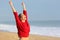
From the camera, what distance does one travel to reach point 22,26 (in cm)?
667

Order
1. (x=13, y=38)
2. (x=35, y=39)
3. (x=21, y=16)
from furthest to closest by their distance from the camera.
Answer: (x=35, y=39), (x=13, y=38), (x=21, y=16)

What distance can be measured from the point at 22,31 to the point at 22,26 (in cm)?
12

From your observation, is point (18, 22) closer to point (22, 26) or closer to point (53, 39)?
point (22, 26)

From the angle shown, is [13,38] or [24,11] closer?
[24,11]

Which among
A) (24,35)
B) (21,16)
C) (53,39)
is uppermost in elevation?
(21,16)

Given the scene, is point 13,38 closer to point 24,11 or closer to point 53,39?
point 53,39

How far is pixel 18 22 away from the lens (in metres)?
6.63

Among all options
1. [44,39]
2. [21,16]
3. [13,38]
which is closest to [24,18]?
[21,16]

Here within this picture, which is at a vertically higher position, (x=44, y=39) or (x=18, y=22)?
(x=18, y=22)

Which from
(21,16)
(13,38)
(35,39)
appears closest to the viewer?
(21,16)

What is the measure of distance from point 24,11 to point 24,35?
0.59 metres

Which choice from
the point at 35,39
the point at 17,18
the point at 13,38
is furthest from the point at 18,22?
the point at 35,39

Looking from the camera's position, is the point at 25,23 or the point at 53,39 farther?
the point at 53,39

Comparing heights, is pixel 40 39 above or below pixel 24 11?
below
